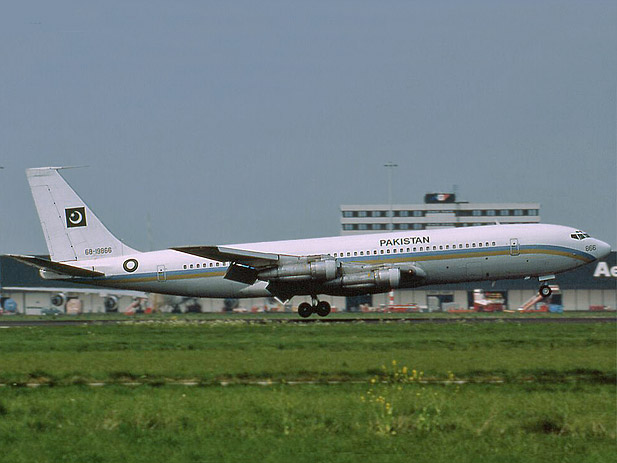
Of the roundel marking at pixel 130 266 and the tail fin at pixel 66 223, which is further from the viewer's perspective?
the tail fin at pixel 66 223

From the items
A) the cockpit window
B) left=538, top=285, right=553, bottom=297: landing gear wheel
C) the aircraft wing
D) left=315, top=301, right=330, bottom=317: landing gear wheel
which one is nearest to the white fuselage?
the cockpit window

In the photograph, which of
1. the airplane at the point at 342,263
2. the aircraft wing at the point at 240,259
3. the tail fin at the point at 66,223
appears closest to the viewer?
the aircraft wing at the point at 240,259

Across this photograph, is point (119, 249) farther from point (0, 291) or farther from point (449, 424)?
point (0, 291)

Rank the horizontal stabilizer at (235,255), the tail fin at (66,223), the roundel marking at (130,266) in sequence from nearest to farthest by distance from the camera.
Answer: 1. the horizontal stabilizer at (235,255)
2. the roundel marking at (130,266)
3. the tail fin at (66,223)

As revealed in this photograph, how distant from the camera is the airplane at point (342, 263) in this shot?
45.9 meters

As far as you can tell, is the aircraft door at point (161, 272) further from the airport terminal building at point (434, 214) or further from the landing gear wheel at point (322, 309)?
the airport terminal building at point (434, 214)

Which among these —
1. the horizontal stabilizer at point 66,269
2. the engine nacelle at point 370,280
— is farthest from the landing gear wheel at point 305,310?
the horizontal stabilizer at point 66,269

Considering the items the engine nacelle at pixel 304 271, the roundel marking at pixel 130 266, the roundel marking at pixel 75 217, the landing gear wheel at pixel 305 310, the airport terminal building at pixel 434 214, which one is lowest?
the landing gear wheel at pixel 305 310

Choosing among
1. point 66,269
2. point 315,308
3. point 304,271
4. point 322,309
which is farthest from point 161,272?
point 322,309

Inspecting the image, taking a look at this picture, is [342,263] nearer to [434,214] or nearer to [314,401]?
[314,401]

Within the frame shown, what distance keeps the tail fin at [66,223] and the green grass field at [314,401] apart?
65.1ft

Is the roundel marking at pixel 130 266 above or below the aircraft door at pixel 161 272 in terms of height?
above

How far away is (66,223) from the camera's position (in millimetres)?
51812

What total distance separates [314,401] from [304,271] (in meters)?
28.4
